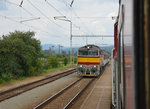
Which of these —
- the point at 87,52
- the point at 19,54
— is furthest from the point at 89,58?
the point at 19,54

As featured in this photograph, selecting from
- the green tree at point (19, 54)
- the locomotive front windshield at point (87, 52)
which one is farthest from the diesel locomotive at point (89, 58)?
the green tree at point (19, 54)

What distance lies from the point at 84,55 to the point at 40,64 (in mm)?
5698

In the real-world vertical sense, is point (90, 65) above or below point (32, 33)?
below

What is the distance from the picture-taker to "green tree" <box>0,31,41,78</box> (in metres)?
16.7

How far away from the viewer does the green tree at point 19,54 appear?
16.7m

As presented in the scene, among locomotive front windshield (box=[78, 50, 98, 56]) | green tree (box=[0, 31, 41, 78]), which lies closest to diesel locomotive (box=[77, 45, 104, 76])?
locomotive front windshield (box=[78, 50, 98, 56])

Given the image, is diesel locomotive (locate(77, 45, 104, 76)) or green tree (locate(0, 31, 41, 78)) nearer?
green tree (locate(0, 31, 41, 78))

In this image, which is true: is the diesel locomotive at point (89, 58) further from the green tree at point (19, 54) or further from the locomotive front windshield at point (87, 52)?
the green tree at point (19, 54)

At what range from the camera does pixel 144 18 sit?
87cm

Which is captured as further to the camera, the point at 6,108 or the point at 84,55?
the point at 84,55

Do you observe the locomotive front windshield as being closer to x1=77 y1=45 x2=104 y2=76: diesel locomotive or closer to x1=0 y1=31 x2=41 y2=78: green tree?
x1=77 y1=45 x2=104 y2=76: diesel locomotive

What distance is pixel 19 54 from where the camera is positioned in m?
18.5

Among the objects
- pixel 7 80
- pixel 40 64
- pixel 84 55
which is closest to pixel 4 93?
pixel 7 80

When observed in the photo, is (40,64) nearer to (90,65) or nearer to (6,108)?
(90,65)
